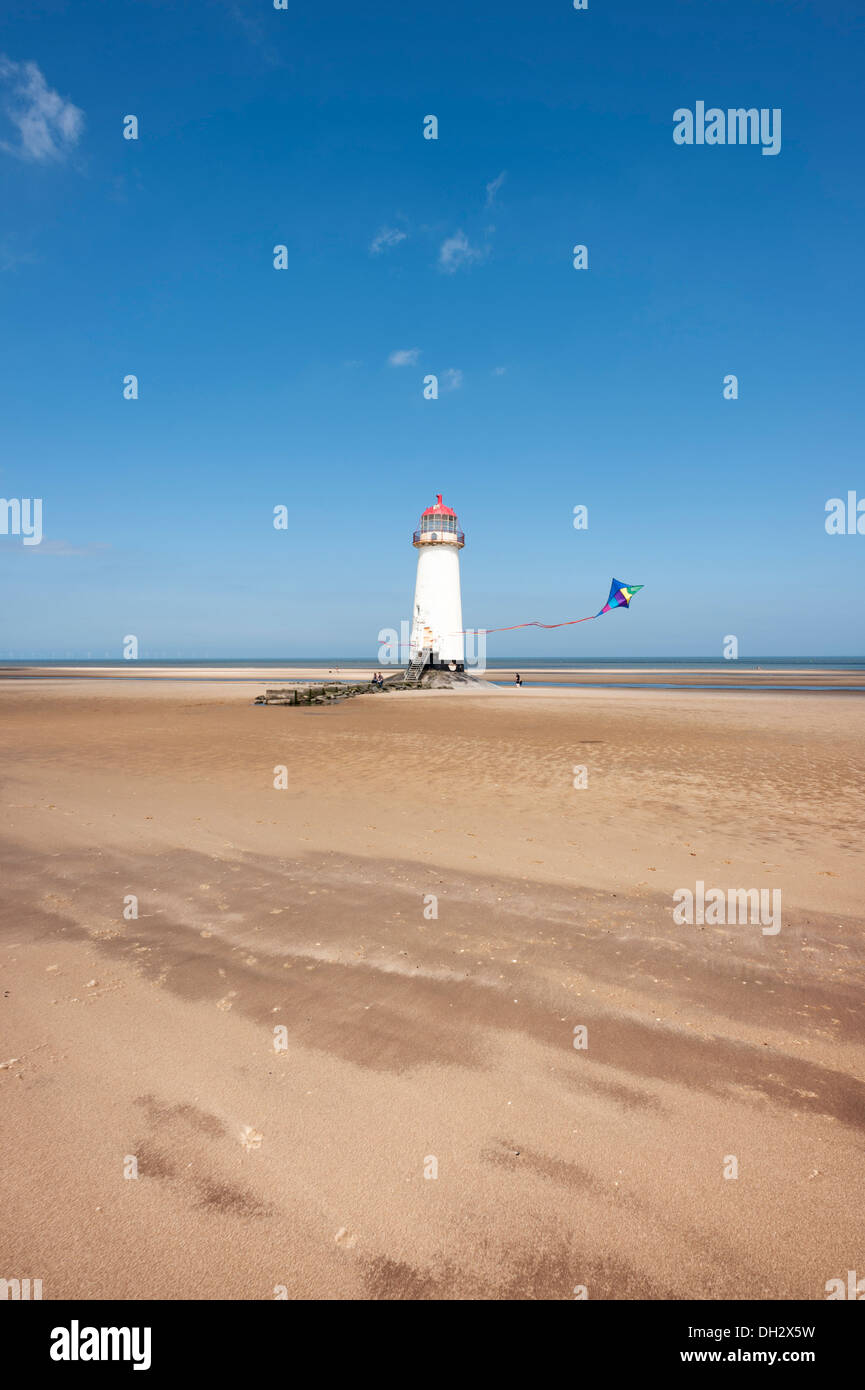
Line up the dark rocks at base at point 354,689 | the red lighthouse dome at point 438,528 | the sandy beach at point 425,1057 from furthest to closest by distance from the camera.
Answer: the red lighthouse dome at point 438,528 → the dark rocks at base at point 354,689 → the sandy beach at point 425,1057

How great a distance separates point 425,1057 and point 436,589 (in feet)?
146

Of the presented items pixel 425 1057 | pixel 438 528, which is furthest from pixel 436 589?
pixel 425 1057

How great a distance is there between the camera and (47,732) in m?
19.3

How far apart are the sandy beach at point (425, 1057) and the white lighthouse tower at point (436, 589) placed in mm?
38806

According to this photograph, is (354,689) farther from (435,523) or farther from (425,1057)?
(425,1057)

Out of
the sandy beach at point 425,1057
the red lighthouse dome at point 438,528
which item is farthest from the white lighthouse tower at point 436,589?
the sandy beach at point 425,1057

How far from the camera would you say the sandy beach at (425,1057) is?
2.50m

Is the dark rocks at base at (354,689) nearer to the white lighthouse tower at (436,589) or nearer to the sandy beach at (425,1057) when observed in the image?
the white lighthouse tower at (436,589)

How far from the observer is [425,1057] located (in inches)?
148

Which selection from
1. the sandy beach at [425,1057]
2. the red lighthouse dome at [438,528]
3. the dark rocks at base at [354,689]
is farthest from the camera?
the red lighthouse dome at [438,528]

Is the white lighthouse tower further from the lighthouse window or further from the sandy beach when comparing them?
the sandy beach

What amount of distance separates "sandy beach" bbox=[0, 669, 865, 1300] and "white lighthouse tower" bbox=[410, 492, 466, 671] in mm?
38806

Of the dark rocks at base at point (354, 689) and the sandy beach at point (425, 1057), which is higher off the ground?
the dark rocks at base at point (354, 689)
